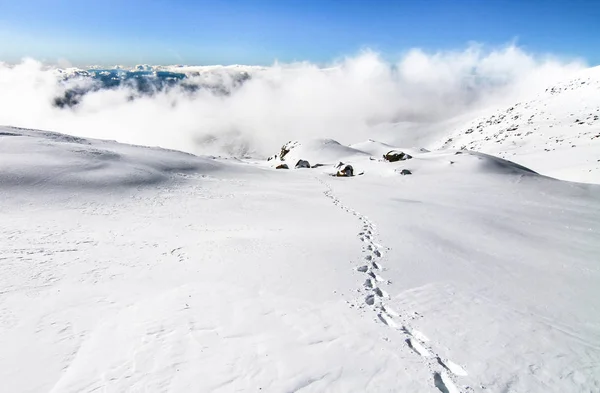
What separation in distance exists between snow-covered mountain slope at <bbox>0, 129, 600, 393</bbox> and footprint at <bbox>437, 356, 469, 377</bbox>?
6 centimetres

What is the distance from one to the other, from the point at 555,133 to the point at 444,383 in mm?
92792

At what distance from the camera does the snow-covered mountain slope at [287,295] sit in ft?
23.2

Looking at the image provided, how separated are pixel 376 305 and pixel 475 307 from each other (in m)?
2.96

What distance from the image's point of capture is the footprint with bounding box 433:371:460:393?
266 inches

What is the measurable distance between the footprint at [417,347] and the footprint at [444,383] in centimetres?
61

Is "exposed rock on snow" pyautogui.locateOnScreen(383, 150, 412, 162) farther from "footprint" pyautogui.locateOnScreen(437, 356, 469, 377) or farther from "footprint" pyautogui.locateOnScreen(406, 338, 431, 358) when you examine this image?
"footprint" pyautogui.locateOnScreen(437, 356, 469, 377)

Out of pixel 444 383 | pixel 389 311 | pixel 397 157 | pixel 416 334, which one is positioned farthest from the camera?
pixel 397 157

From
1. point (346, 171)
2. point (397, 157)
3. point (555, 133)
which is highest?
point (555, 133)

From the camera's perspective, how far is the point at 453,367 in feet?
24.3

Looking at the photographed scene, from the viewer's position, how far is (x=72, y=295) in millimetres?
10070

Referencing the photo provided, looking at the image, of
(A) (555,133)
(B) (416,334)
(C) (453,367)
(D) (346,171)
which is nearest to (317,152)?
(D) (346,171)

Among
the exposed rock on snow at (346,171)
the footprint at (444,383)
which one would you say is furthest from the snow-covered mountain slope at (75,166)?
the footprint at (444,383)

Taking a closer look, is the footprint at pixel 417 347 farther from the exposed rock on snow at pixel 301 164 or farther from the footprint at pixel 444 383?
the exposed rock on snow at pixel 301 164

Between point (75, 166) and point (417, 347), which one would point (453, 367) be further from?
point (75, 166)
